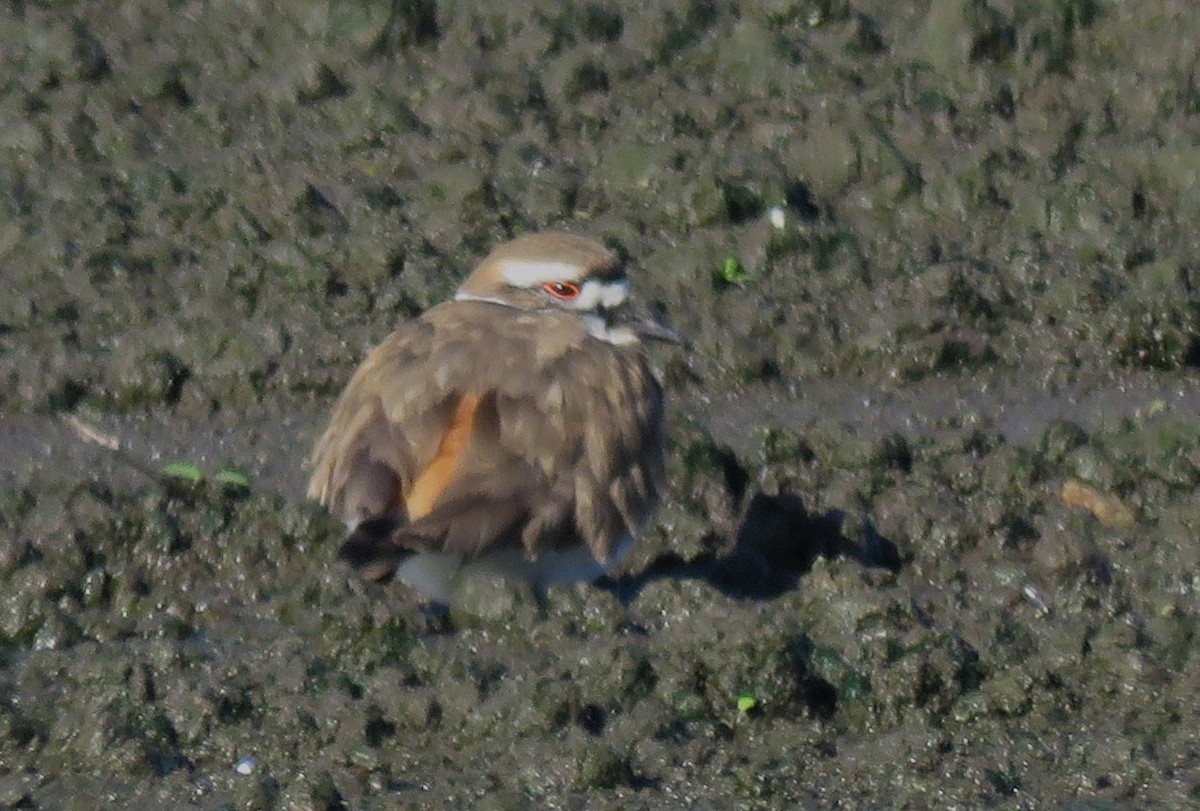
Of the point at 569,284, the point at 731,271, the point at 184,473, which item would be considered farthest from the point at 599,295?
the point at 731,271

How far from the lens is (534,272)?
785 centimetres

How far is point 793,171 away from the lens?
10078 millimetres

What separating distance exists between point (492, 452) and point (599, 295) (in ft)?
3.99

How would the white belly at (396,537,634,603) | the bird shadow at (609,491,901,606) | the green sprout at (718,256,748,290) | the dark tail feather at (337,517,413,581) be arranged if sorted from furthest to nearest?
the green sprout at (718,256,748,290), the bird shadow at (609,491,901,606), the white belly at (396,537,634,603), the dark tail feather at (337,517,413,581)

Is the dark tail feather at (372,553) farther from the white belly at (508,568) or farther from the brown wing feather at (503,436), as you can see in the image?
the white belly at (508,568)

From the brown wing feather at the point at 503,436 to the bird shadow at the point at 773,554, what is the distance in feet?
1.47

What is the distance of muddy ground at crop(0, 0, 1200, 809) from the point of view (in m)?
6.24

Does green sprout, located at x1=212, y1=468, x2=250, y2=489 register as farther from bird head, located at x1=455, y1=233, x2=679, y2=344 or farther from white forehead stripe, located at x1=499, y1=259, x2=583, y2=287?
white forehead stripe, located at x1=499, y1=259, x2=583, y2=287

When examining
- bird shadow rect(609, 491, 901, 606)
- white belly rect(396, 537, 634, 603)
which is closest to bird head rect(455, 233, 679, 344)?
bird shadow rect(609, 491, 901, 606)

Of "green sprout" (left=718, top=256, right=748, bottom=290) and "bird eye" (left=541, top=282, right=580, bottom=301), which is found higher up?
"bird eye" (left=541, top=282, right=580, bottom=301)

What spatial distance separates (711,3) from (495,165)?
1.86 meters

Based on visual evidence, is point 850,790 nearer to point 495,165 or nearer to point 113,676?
point 113,676

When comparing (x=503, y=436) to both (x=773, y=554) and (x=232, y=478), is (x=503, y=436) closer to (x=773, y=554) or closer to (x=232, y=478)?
(x=773, y=554)

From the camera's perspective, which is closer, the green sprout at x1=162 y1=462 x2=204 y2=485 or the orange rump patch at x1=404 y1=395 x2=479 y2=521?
the orange rump patch at x1=404 y1=395 x2=479 y2=521
